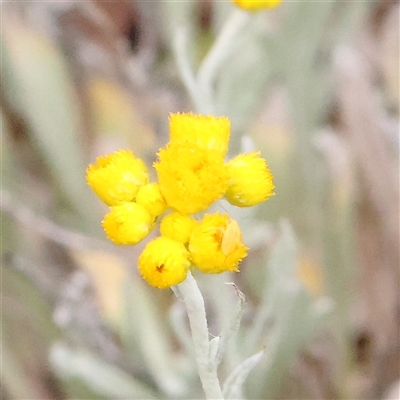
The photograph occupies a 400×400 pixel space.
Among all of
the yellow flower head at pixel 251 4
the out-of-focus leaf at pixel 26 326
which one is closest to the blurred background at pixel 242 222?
the out-of-focus leaf at pixel 26 326

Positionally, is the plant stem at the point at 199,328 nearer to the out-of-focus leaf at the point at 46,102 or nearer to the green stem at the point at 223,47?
the green stem at the point at 223,47

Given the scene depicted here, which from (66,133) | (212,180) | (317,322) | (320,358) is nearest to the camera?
(212,180)

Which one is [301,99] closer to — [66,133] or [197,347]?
[66,133]

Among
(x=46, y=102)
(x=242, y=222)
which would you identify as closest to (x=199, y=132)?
(x=242, y=222)

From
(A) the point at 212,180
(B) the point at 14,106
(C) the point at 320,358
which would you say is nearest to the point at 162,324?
(C) the point at 320,358

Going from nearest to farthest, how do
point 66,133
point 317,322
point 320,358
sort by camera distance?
point 317,322, point 320,358, point 66,133

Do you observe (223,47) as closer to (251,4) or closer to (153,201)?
(251,4)

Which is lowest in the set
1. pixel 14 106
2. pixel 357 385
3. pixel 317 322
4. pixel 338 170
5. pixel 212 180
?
pixel 357 385
